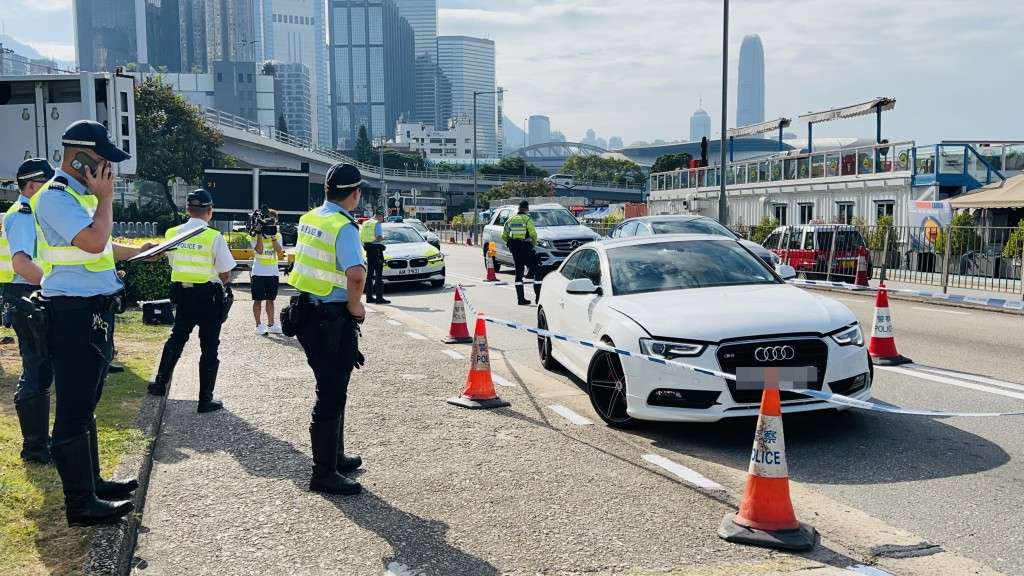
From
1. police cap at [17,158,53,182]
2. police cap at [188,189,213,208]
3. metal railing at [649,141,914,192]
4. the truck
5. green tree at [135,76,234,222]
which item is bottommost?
police cap at [188,189,213,208]

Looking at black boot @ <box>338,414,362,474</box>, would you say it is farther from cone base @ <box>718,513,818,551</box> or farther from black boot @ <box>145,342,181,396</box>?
black boot @ <box>145,342,181,396</box>

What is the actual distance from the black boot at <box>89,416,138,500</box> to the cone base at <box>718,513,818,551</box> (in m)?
3.21

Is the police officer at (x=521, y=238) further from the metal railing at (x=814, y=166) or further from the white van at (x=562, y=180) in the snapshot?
the white van at (x=562, y=180)

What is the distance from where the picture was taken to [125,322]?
13.5 m

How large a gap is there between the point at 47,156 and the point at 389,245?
343 inches

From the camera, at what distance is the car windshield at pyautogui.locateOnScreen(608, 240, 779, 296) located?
25.8ft

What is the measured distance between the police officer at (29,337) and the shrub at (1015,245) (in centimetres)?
1789

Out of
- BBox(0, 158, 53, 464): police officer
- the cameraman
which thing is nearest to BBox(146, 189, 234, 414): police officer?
BBox(0, 158, 53, 464): police officer

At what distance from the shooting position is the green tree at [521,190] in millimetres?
122500

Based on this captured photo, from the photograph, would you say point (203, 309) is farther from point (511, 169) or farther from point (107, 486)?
point (511, 169)

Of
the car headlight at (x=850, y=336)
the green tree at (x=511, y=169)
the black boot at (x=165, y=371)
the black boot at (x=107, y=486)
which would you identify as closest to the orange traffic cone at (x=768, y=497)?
the car headlight at (x=850, y=336)

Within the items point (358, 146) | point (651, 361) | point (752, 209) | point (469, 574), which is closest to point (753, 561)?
point (469, 574)

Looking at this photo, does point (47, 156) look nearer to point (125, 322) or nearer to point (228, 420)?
point (125, 322)

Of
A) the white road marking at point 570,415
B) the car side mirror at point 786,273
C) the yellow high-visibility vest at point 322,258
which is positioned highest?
the yellow high-visibility vest at point 322,258
